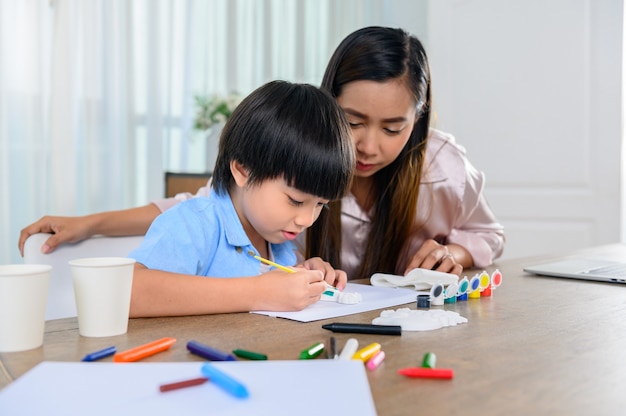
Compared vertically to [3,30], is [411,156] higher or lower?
lower

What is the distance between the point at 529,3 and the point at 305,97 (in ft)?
8.49

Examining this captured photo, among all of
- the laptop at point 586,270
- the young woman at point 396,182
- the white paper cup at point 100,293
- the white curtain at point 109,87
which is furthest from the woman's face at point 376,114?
the white curtain at point 109,87

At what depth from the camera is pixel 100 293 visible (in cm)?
75

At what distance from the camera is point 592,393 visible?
560mm

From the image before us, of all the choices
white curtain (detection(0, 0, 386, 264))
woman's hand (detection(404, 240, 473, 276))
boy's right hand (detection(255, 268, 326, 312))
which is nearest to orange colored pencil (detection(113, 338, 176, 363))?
boy's right hand (detection(255, 268, 326, 312))

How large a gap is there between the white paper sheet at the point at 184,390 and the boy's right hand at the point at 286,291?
0.96 feet

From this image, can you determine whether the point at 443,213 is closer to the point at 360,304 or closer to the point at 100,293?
the point at 360,304

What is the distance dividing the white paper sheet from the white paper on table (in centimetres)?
26

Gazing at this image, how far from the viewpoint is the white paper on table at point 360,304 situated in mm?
887

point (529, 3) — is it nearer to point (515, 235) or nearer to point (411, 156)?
point (515, 235)

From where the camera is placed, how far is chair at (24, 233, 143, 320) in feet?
3.91

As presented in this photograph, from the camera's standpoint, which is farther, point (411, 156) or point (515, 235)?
point (515, 235)

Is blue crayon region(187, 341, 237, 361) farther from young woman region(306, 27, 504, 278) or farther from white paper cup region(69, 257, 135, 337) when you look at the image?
young woman region(306, 27, 504, 278)

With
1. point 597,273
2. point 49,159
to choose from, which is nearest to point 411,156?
point 597,273
